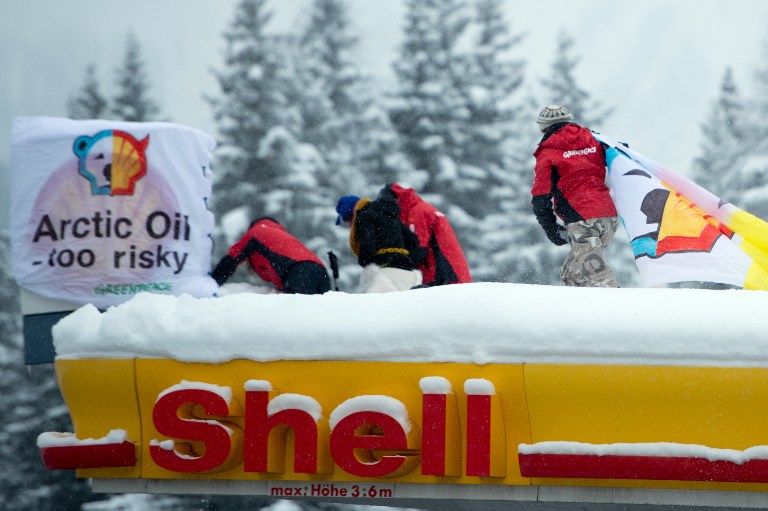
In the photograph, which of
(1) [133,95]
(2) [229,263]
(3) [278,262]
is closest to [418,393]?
(3) [278,262]

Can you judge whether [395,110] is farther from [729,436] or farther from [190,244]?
[729,436]

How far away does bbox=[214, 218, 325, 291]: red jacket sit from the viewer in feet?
23.4

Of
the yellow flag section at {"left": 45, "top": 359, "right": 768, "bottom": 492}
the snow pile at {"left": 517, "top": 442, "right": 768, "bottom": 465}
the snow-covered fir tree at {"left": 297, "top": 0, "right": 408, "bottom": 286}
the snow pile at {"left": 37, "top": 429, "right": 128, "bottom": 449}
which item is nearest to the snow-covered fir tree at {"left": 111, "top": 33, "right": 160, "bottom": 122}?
the snow-covered fir tree at {"left": 297, "top": 0, "right": 408, "bottom": 286}

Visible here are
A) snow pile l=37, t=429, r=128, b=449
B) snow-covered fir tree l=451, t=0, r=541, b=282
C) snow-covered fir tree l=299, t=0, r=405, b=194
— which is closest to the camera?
snow pile l=37, t=429, r=128, b=449

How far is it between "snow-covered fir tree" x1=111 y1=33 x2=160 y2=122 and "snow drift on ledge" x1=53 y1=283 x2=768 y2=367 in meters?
18.4

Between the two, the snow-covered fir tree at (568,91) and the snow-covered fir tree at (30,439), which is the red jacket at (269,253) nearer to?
the snow-covered fir tree at (30,439)

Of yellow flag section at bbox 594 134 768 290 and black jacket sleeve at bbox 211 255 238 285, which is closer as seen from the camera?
yellow flag section at bbox 594 134 768 290

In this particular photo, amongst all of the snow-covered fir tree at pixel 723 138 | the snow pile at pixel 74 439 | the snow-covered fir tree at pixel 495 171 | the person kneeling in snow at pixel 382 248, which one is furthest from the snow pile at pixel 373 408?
the snow-covered fir tree at pixel 723 138

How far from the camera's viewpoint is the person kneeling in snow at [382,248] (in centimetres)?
697

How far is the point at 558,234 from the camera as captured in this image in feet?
22.5

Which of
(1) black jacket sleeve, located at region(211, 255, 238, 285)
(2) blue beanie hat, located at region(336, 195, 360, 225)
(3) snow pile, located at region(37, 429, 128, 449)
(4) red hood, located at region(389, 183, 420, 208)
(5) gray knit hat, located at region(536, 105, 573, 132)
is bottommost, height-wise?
(3) snow pile, located at region(37, 429, 128, 449)

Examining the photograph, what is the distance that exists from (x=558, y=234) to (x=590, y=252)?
311 millimetres

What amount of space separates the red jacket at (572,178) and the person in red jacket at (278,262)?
151 cm

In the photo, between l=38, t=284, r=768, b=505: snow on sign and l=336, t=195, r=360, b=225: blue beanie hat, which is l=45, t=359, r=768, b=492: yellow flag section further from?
l=336, t=195, r=360, b=225: blue beanie hat
